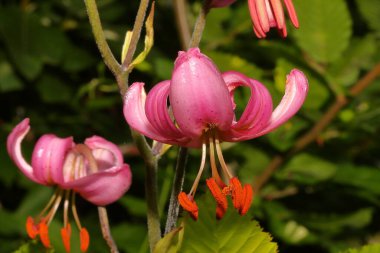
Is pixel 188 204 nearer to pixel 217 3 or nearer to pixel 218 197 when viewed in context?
pixel 218 197

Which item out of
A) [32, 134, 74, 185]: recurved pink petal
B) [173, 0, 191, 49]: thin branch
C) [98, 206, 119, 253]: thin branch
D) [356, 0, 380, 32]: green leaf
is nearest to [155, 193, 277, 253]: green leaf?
[98, 206, 119, 253]: thin branch

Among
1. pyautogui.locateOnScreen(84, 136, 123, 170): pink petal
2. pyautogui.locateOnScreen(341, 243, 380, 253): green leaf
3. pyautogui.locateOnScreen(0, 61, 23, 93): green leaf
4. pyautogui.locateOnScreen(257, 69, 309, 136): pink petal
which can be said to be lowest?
pyautogui.locateOnScreen(0, 61, 23, 93): green leaf

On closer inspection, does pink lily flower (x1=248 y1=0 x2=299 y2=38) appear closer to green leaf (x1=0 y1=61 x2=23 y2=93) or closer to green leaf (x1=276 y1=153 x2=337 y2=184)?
green leaf (x1=276 y1=153 x2=337 y2=184)

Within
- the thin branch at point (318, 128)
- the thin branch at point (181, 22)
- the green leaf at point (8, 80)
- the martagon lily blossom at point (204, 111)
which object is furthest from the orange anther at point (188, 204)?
the green leaf at point (8, 80)

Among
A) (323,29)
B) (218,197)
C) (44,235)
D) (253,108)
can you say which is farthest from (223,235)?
(323,29)

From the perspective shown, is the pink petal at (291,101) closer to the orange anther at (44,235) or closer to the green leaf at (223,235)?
the green leaf at (223,235)
